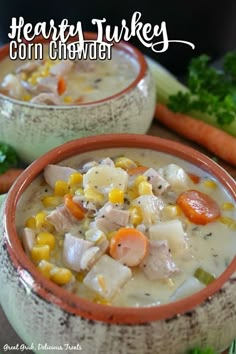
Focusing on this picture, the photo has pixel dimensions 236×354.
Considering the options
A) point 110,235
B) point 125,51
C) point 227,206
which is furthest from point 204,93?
point 110,235

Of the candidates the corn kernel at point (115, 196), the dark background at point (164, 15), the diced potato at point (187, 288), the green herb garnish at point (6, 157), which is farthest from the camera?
the dark background at point (164, 15)

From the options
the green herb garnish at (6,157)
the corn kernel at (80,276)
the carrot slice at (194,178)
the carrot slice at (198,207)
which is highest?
the carrot slice at (198,207)

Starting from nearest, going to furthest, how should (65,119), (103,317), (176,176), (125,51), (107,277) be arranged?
1. (103,317)
2. (107,277)
3. (176,176)
4. (65,119)
5. (125,51)

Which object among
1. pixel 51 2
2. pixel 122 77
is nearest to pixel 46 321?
pixel 122 77

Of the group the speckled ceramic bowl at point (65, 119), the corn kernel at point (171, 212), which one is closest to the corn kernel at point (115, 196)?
the corn kernel at point (171, 212)

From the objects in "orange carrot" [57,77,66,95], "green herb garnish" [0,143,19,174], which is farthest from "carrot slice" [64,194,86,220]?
"orange carrot" [57,77,66,95]

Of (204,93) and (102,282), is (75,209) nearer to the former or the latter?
(102,282)

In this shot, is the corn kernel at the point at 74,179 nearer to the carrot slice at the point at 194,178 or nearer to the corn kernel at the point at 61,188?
the corn kernel at the point at 61,188
